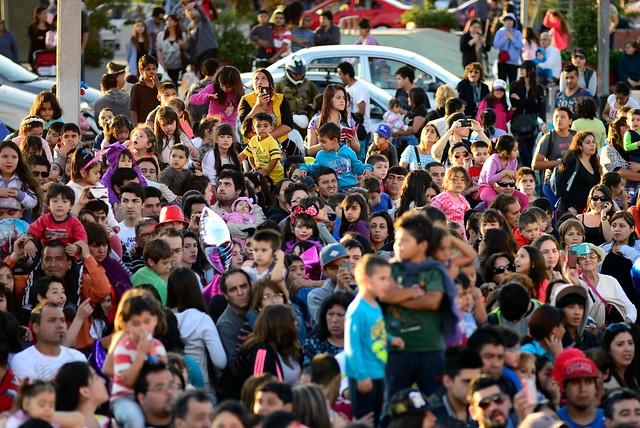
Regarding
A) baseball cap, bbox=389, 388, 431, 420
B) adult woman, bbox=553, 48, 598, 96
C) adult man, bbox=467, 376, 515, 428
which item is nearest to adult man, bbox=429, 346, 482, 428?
adult man, bbox=467, 376, 515, 428

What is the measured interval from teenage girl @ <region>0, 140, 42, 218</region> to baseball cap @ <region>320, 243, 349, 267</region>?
2767 mm

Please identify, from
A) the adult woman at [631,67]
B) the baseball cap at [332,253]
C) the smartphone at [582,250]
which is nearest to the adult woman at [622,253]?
the smartphone at [582,250]

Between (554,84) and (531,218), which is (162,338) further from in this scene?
(554,84)

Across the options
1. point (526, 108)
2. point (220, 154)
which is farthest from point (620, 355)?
point (526, 108)

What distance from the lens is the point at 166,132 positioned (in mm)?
15141

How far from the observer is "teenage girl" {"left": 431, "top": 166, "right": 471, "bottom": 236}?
44.3ft

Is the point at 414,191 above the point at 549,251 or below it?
below

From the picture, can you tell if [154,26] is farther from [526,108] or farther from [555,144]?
[555,144]

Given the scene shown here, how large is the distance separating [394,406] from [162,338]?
2.06 m

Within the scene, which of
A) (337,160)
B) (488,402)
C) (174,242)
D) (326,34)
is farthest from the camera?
(326,34)

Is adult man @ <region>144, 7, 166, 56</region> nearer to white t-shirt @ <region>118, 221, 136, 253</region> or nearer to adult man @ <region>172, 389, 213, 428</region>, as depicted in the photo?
white t-shirt @ <region>118, 221, 136, 253</region>

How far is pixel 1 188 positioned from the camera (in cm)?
1220

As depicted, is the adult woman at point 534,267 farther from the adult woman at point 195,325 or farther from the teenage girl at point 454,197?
the adult woman at point 195,325

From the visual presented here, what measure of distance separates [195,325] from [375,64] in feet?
39.3
